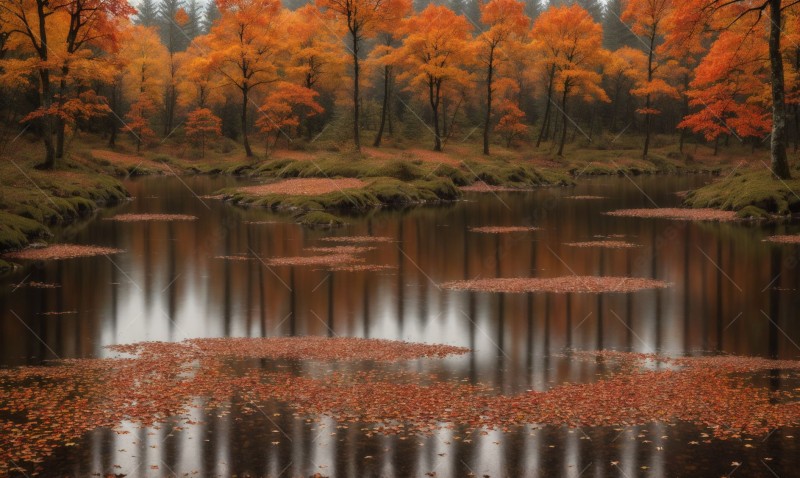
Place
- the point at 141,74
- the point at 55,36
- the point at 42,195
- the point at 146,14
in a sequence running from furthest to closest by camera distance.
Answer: the point at 146,14 → the point at 141,74 → the point at 55,36 → the point at 42,195

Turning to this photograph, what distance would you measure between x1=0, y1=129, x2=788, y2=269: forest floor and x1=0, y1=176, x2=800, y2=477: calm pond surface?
2.82 metres

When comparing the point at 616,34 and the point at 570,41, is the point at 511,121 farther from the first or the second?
the point at 616,34

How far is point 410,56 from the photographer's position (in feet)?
200

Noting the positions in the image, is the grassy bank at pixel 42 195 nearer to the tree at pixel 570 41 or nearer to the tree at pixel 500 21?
the tree at pixel 500 21

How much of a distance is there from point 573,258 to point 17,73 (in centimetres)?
2696

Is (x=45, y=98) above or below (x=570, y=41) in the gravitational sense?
below

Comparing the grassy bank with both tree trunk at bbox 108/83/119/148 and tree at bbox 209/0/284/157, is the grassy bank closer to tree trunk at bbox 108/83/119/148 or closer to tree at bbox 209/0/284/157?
tree at bbox 209/0/284/157

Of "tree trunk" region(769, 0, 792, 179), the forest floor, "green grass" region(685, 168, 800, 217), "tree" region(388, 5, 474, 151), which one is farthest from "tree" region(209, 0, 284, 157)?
"tree trunk" region(769, 0, 792, 179)

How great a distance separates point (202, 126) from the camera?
69000mm

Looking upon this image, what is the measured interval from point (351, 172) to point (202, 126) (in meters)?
25.5

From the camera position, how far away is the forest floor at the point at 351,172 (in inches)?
1312

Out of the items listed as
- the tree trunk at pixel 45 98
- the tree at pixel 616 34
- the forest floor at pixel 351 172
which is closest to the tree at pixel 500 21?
the forest floor at pixel 351 172

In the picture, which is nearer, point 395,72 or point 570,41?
point 570,41

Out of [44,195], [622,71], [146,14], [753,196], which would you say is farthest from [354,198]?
[146,14]
